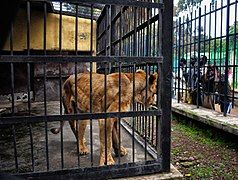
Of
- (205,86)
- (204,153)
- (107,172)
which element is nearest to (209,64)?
(205,86)

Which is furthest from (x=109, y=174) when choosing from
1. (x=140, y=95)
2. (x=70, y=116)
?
(x=140, y=95)

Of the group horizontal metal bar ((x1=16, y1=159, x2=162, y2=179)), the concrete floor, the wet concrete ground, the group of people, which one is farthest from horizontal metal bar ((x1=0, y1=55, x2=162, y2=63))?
the group of people

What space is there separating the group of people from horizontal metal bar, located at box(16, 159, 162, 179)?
11.3ft

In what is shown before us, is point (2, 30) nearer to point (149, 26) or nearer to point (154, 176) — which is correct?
point (149, 26)

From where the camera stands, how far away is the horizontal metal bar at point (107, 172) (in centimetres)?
295

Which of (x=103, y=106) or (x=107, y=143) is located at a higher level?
(x=103, y=106)

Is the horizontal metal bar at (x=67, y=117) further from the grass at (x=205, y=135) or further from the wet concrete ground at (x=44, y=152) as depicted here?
the grass at (x=205, y=135)

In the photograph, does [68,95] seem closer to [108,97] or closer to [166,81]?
[108,97]

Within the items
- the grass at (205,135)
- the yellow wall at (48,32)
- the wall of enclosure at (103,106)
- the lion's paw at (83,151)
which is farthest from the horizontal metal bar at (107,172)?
the yellow wall at (48,32)

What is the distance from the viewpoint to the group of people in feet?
22.5

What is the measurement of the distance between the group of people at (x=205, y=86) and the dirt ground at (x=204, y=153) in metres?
0.79

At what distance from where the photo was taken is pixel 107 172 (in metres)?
3.10

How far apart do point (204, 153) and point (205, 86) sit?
114 inches

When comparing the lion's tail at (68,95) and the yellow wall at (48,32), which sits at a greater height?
the yellow wall at (48,32)
